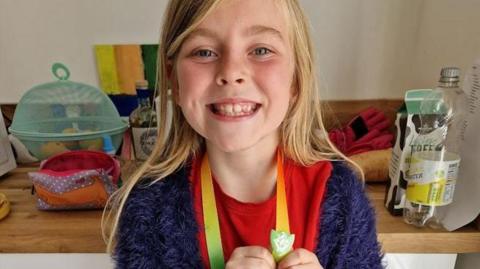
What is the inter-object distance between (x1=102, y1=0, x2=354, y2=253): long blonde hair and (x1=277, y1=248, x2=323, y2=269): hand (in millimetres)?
186

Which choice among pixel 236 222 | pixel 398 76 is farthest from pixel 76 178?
pixel 398 76

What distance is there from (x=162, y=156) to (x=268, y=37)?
309 millimetres

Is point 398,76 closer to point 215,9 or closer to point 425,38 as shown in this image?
point 425,38

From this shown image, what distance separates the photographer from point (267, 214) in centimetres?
62

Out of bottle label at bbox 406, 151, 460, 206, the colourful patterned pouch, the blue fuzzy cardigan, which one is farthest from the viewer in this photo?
the colourful patterned pouch

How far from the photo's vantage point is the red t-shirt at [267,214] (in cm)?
61

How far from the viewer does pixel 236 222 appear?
63 centimetres

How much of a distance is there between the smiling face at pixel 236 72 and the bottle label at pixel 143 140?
1.63ft

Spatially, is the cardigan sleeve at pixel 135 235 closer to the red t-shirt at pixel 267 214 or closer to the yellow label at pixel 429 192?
the red t-shirt at pixel 267 214

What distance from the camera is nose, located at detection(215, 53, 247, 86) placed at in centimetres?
50

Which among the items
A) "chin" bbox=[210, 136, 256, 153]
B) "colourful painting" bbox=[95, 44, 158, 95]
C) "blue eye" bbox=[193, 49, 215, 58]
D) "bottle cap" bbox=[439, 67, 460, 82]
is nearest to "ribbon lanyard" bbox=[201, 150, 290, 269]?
"chin" bbox=[210, 136, 256, 153]

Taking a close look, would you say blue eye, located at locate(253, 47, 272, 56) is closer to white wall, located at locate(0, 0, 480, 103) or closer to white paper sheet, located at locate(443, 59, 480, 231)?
white paper sheet, located at locate(443, 59, 480, 231)

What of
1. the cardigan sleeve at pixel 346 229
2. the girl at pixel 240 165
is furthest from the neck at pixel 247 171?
the cardigan sleeve at pixel 346 229

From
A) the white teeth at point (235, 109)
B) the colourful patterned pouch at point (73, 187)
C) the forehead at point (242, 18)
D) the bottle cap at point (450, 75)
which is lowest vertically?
the colourful patterned pouch at point (73, 187)
